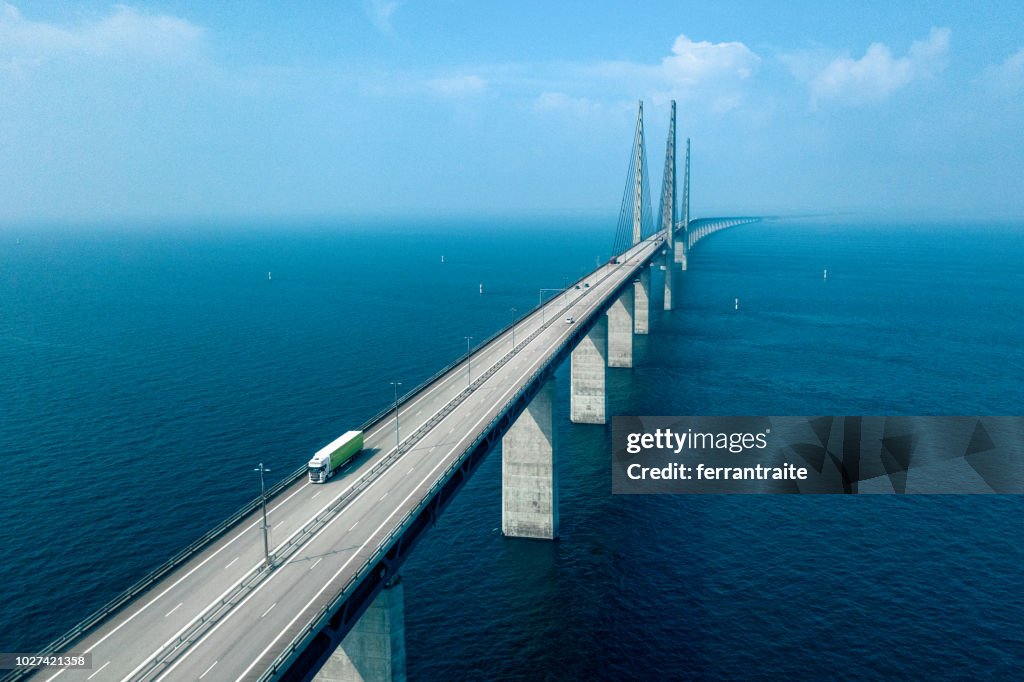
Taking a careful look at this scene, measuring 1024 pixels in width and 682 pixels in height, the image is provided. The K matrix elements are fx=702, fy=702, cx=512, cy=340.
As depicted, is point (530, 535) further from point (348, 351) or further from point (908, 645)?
point (348, 351)

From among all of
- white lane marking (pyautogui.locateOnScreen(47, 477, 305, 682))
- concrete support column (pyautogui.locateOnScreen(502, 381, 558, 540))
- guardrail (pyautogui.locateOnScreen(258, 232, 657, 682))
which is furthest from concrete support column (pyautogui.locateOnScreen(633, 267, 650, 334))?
white lane marking (pyautogui.locateOnScreen(47, 477, 305, 682))

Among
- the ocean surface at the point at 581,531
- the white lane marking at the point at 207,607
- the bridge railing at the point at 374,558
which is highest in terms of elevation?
the bridge railing at the point at 374,558

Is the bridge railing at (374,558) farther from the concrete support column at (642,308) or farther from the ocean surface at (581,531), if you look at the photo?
the concrete support column at (642,308)

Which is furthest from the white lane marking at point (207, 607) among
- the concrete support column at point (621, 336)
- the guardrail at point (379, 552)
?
the concrete support column at point (621, 336)

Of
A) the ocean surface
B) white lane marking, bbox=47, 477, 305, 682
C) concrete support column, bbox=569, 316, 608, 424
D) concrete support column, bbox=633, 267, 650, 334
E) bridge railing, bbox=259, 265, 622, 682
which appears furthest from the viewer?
concrete support column, bbox=633, 267, 650, 334

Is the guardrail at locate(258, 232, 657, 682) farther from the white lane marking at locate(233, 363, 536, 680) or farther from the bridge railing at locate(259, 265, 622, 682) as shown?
the white lane marking at locate(233, 363, 536, 680)

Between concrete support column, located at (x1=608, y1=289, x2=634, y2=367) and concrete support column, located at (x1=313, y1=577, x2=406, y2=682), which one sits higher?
concrete support column, located at (x1=608, y1=289, x2=634, y2=367)

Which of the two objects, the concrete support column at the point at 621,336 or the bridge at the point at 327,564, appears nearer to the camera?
the bridge at the point at 327,564

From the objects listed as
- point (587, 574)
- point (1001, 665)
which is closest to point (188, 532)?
point (587, 574)
